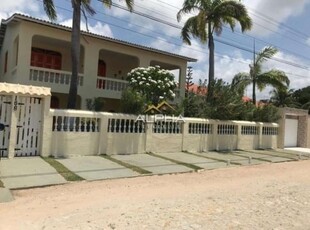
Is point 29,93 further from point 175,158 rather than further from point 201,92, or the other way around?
point 201,92

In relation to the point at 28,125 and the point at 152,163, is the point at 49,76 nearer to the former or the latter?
the point at 28,125

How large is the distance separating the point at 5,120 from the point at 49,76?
781 cm

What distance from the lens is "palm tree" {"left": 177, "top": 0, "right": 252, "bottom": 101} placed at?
19031 mm

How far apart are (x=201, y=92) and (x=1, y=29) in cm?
1134

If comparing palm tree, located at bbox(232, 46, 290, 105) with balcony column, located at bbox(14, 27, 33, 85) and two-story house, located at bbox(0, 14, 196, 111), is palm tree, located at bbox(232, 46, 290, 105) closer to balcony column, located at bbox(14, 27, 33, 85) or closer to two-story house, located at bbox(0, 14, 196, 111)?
two-story house, located at bbox(0, 14, 196, 111)

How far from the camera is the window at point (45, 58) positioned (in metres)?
20.6

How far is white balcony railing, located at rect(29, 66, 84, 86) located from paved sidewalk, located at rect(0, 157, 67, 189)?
7591mm

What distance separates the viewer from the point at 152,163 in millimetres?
12305

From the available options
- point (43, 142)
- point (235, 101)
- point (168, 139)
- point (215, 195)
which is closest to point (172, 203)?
point (215, 195)

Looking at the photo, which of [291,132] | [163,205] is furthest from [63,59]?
[163,205]

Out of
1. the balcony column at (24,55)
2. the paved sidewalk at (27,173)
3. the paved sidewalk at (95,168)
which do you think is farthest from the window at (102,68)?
the paved sidewalk at (27,173)

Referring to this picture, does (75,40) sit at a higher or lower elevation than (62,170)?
higher

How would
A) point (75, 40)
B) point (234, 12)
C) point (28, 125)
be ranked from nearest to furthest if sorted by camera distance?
point (28, 125), point (75, 40), point (234, 12)

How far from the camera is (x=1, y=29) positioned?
70.0 ft
